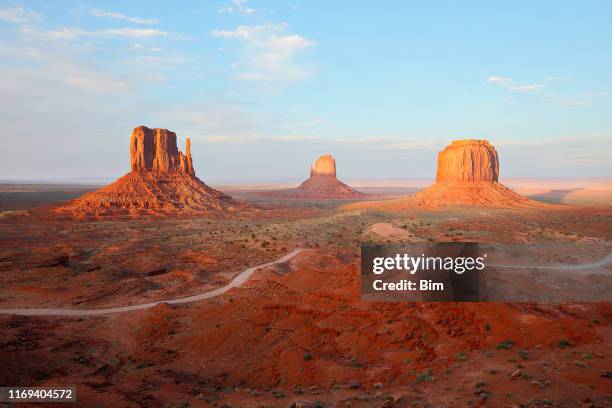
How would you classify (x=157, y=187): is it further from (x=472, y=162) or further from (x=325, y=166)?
(x=325, y=166)

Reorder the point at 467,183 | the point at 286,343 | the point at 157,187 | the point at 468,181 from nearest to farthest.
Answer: the point at 286,343 → the point at 157,187 → the point at 467,183 → the point at 468,181

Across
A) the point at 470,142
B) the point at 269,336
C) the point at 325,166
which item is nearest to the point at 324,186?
the point at 325,166

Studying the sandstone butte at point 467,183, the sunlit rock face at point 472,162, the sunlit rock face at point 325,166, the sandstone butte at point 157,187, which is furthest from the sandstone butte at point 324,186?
the sandstone butte at point 157,187

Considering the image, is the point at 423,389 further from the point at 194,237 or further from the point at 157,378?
the point at 194,237

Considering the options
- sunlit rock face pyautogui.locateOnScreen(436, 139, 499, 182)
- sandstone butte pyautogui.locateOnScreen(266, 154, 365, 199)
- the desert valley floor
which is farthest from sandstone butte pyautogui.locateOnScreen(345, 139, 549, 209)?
the desert valley floor

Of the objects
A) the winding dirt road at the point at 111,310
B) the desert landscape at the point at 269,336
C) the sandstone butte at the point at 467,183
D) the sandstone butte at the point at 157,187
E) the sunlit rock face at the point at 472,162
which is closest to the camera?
the desert landscape at the point at 269,336

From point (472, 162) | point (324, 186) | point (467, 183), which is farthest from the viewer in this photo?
point (324, 186)

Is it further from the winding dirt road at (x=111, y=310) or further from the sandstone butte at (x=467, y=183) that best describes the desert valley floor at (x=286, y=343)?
the sandstone butte at (x=467, y=183)
